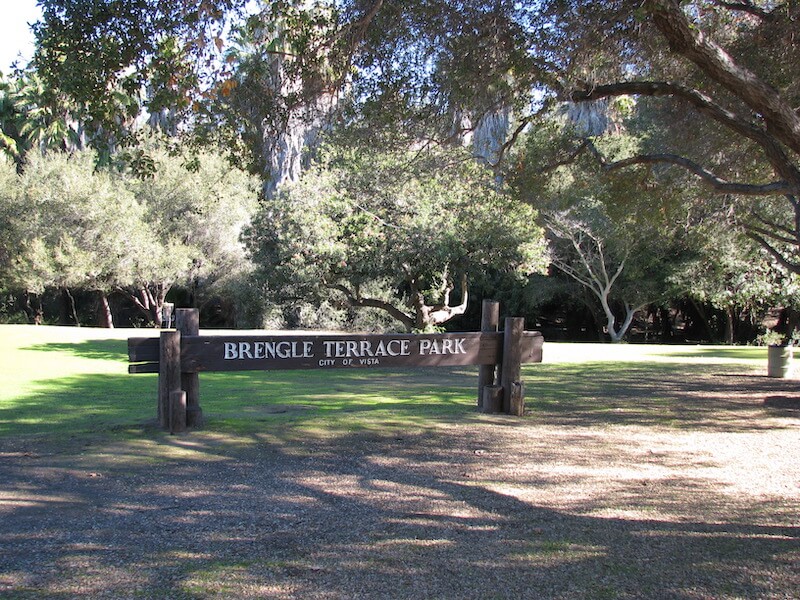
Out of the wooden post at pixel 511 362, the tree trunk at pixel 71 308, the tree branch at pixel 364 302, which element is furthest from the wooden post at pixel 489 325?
the tree trunk at pixel 71 308

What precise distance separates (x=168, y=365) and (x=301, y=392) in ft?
16.9

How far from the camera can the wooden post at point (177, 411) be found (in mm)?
7461

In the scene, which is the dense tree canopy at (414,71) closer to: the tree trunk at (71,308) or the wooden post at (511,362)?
the wooden post at (511,362)

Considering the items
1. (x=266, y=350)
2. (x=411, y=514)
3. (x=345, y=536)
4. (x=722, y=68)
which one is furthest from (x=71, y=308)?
(x=345, y=536)

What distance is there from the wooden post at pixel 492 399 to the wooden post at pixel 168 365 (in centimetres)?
346

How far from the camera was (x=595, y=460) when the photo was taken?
7.00m

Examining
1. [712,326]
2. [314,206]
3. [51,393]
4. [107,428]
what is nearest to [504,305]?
[712,326]

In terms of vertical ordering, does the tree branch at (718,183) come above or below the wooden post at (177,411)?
above

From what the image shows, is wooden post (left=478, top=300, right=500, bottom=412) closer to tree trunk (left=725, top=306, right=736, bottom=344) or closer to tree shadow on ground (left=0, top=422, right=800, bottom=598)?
tree shadow on ground (left=0, top=422, right=800, bottom=598)

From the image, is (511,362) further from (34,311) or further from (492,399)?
(34,311)

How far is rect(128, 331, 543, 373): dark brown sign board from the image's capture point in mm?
7559

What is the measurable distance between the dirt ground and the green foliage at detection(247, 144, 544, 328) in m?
10.8

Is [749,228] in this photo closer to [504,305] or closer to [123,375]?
[123,375]

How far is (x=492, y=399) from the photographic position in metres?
8.98
